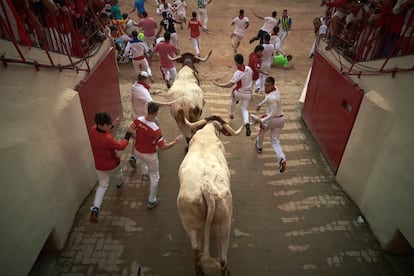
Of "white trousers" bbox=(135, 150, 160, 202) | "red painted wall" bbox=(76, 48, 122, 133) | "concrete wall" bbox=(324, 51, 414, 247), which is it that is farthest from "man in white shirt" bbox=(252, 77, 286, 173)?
"red painted wall" bbox=(76, 48, 122, 133)

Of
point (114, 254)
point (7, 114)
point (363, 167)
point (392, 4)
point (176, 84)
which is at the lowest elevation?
point (114, 254)

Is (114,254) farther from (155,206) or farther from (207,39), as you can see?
(207,39)

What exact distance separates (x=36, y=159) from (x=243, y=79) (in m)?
4.71

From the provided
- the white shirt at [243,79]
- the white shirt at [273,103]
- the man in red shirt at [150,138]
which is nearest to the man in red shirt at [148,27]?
the white shirt at [243,79]

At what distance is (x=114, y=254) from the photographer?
511 centimetres

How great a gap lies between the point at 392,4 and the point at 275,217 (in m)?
4.83

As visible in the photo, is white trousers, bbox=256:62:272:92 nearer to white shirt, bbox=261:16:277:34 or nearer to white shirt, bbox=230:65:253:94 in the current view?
white shirt, bbox=261:16:277:34

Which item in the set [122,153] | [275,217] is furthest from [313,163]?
[122,153]

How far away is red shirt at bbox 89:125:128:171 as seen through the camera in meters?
4.94

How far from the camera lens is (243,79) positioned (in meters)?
7.32

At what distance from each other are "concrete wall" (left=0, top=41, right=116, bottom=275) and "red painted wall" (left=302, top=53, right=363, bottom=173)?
17.2ft

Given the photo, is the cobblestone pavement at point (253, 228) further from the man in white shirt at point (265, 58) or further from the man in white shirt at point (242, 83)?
the man in white shirt at point (265, 58)

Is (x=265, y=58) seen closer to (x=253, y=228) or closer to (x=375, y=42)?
(x=375, y=42)

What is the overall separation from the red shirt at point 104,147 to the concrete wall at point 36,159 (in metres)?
0.62
